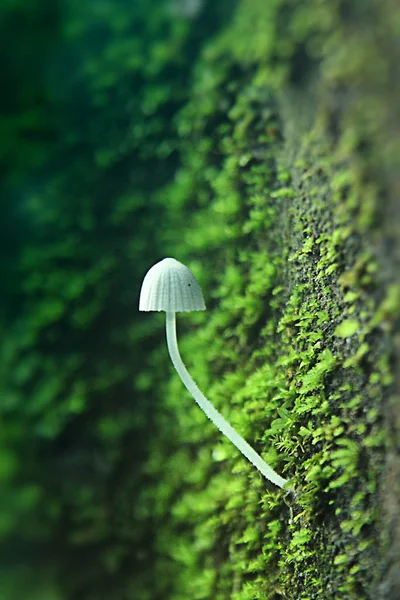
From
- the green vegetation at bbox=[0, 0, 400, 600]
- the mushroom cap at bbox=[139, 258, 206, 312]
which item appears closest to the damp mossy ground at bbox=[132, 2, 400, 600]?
the green vegetation at bbox=[0, 0, 400, 600]

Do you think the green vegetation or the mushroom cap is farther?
the mushroom cap

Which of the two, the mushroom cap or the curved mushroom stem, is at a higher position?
the mushroom cap

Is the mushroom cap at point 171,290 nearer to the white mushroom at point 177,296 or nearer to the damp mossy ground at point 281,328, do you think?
the white mushroom at point 177,296

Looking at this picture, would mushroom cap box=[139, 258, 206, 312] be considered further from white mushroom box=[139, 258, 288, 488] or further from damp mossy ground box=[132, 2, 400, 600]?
damp mossy ground box=[132, 2, 400, 600]

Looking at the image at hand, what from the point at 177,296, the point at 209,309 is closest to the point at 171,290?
the point at 177,296

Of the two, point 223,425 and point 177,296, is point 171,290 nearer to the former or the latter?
point 177,296

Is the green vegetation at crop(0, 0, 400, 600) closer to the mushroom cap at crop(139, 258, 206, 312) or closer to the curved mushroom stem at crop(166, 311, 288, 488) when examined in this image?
the curved mushroom stem at crop(166, 311, 288, 488)
